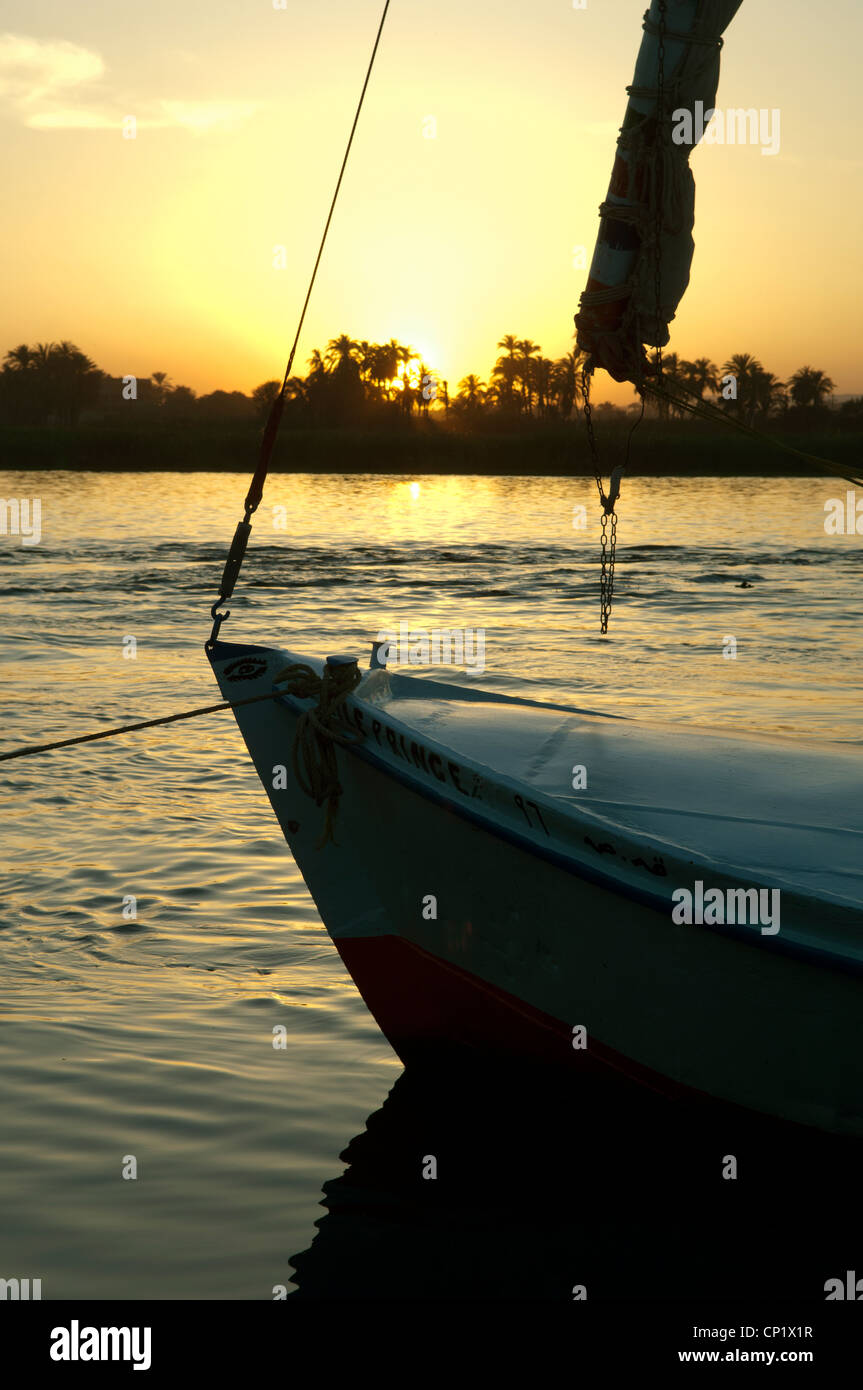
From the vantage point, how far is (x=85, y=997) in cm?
584

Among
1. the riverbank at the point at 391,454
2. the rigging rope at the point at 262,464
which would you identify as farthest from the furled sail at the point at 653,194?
the riverbank at the point at 391,454

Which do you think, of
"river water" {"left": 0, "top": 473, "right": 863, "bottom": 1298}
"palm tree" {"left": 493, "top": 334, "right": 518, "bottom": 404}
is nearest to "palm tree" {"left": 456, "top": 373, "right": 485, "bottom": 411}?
"palm tree" {"left": 493, "top": 334, "right": 518, "bottom": 404}

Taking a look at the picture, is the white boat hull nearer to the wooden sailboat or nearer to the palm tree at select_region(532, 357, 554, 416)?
the wooden sailboat

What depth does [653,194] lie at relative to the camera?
20.1 ft

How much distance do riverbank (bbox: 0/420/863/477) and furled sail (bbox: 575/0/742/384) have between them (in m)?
66.9

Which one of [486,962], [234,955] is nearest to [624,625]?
[234,955]

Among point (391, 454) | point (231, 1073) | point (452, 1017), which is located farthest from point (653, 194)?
point (391, 454)

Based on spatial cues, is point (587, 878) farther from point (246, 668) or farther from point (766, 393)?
point (766, 393)

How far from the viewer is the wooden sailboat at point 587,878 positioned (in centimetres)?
407

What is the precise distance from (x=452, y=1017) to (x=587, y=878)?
46.3 inches

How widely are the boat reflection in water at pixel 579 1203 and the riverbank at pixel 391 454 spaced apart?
69209 millimetres

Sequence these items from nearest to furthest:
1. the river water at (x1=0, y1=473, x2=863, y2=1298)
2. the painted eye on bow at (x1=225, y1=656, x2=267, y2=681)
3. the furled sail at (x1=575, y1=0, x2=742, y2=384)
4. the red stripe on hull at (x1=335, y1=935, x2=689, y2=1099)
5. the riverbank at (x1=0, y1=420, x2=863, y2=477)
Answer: the river water at (x1=0, y1=473, x2=863, y2=1298), the red stripe on hull at (x1=335, y1=935, x2=689, y2=1099), the painted eye on bow at (x1=225, y1=656, x2=267, y2=681), the furled sail at (x1=575, y1=0, x2=742, y2=384), the riverbank at (x1=0, y1=420, x2=863, y2=477)

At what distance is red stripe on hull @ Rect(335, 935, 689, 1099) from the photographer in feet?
15.3
